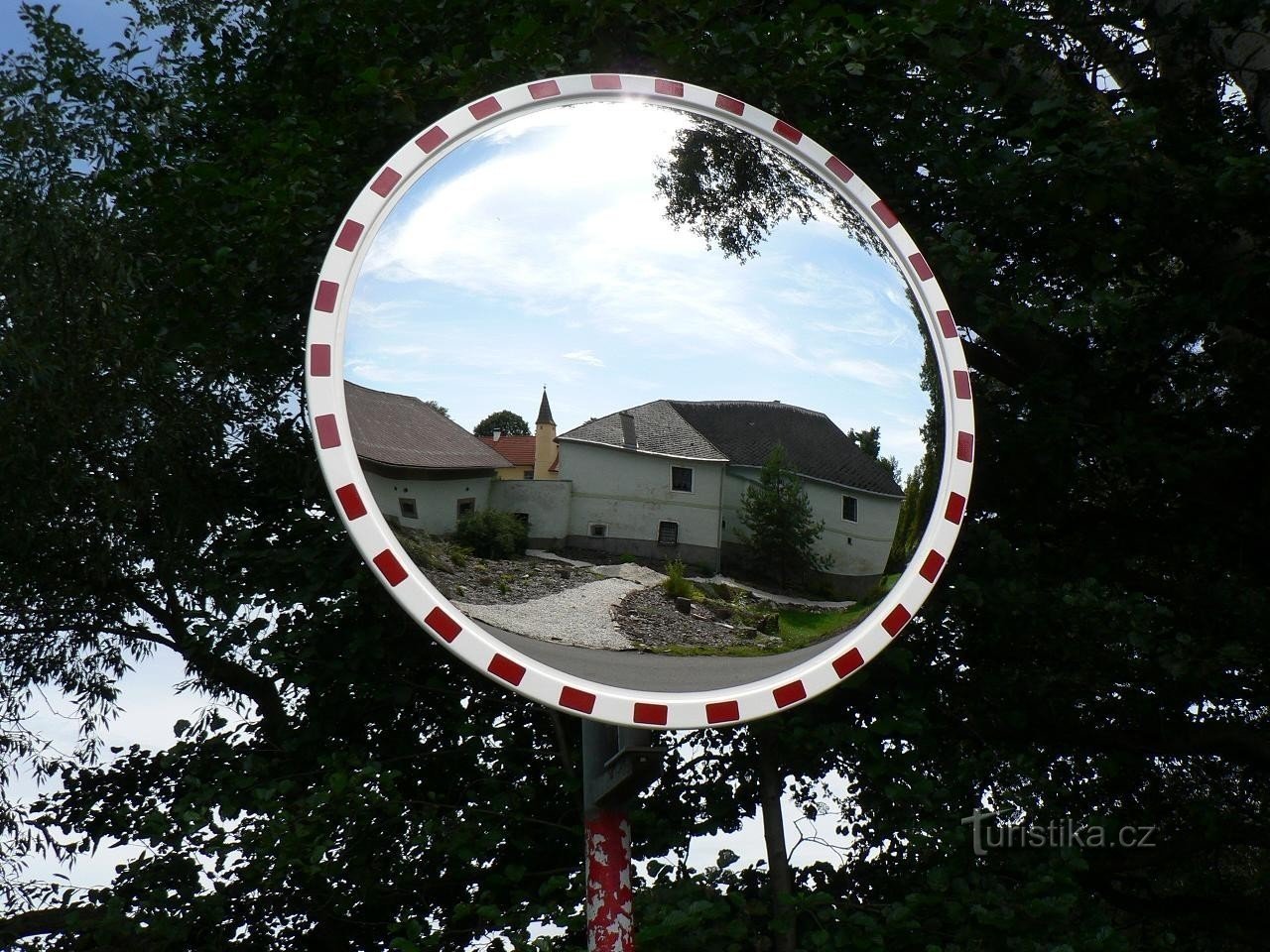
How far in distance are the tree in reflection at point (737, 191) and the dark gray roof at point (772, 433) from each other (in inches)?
14.1

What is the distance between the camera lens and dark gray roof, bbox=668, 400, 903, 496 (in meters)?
2.30

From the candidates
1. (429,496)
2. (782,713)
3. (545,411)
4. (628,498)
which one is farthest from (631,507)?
(782,713)

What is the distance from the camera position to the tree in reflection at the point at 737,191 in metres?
2.47

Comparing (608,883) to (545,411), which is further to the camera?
(608,883)

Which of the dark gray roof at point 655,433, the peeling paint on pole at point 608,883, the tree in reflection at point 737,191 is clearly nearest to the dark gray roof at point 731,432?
the dark gray roof at point 655,433

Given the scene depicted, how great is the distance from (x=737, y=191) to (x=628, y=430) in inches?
30.0

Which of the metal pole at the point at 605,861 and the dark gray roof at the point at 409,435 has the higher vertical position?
the dark gray roof at the point at 409,435

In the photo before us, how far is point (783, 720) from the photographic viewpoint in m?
4.81

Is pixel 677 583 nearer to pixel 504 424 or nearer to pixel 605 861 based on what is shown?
pixel 504 424

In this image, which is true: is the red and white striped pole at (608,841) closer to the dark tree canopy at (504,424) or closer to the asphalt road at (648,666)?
the asphalt road at (648,666)

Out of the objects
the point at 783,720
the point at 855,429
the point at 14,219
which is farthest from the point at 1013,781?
the point at 14,219

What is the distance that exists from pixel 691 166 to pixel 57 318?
4.97 metres

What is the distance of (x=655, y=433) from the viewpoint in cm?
226

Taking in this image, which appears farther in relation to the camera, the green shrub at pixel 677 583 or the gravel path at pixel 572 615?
the green shrub at pixel 677 583
